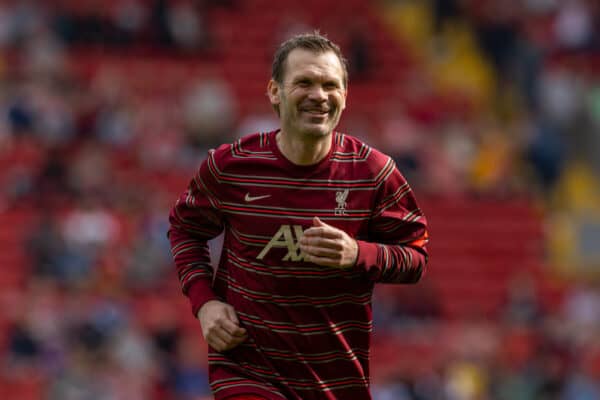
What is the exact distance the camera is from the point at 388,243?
15.6 feet

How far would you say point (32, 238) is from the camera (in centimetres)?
1345

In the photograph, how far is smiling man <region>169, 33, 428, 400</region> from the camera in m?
4.59

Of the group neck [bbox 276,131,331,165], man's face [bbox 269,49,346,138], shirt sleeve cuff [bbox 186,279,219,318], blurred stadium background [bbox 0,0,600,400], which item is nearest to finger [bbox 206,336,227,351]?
shirt sleeve cuff [bbox 186,279,219,318]

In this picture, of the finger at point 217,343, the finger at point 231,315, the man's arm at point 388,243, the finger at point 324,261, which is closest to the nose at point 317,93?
the man's arm at point 388,243

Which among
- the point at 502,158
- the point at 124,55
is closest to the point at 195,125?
the point at 124,55

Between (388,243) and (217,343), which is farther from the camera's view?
(388,243)

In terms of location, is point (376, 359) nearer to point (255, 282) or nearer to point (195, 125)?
point (195, 125)

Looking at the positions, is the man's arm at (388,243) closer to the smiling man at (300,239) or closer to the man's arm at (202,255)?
the smiling man at (300,239)

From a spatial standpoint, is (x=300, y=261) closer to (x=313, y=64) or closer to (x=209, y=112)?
(x=313, y=64)

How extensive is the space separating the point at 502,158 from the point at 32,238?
6129 millimetres

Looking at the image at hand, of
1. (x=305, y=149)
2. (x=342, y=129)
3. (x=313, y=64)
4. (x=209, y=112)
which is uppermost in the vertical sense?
(x=209, y=112)

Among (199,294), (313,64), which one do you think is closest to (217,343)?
(199,294)

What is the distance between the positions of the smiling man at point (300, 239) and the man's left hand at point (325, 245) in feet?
0.53

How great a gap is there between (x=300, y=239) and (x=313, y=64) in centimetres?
64
